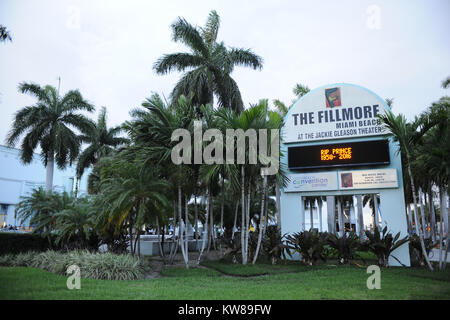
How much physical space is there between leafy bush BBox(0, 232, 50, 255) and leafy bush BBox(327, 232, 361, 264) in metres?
12.3

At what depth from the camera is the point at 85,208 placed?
12.8 metres

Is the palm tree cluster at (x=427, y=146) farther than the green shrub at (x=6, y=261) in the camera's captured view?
No

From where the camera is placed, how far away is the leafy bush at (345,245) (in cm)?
1167

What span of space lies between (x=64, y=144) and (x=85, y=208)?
1008 cm

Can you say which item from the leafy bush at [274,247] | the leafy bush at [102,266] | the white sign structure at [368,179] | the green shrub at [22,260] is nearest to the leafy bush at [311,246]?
the leafy bush at [274,247]

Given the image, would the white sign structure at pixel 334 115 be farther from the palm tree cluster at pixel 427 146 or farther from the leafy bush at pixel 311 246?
the leafy bush at pixel 311 246

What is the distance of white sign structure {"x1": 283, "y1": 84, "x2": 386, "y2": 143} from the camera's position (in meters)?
12.9

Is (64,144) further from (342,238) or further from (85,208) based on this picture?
(342,238)

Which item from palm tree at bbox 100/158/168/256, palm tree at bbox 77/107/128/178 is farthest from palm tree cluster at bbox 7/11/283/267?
palm tree at bbox 77/107/128/178

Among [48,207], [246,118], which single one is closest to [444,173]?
[246,118]

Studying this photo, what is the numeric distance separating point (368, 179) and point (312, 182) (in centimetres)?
213

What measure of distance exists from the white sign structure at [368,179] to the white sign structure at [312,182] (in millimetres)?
345

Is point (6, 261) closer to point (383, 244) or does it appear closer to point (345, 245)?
point (345, 245)

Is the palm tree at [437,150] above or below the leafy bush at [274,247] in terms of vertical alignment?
above
